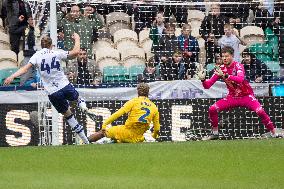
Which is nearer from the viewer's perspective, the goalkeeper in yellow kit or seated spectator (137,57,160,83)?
the goalkeeper in yellow kit

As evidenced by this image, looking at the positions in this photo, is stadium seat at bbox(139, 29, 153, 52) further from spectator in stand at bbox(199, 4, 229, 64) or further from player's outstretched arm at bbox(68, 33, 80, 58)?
player's outstretched arm at bbox(68, 33, 80, 58)

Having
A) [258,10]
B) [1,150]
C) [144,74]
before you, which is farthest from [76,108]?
[258,10]

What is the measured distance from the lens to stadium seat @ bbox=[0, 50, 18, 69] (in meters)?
24.0

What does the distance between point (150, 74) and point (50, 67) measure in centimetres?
378

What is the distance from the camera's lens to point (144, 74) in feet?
75.9

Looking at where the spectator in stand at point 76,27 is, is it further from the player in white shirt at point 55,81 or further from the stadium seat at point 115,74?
the player in white shirt at point 55,81

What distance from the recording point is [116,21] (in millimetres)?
25922

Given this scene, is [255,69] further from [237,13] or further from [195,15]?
[195,15]

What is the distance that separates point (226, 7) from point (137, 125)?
5.94 m

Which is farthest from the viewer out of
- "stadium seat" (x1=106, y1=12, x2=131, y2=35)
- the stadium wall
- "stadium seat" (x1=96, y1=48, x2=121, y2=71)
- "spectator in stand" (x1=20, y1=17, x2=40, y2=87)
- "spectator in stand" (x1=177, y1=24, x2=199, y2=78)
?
"stadium seat" (x1=106, y1=12, x2=131, y2=35)

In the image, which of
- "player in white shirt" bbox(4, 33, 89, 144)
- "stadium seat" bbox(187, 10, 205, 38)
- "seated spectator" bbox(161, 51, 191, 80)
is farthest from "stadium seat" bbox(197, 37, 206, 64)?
"player in white shirt" bbox(4, 33, 89, 144)

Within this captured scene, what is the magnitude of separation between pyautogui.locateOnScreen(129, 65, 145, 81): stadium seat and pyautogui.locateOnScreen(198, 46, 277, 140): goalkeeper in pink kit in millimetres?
2413

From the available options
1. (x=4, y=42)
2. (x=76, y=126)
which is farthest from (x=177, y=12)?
(x=76, y=126)

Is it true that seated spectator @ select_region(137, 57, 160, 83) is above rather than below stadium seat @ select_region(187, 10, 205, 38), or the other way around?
below
